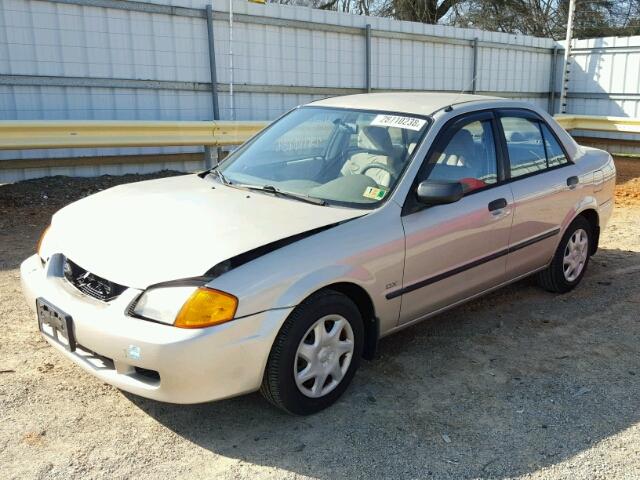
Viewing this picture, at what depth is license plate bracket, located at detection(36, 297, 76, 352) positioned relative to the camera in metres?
3.05

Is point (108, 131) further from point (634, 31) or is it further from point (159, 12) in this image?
point (634, 31)

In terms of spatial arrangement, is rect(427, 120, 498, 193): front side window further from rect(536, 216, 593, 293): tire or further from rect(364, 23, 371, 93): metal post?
rect(364, 23, 371, 93): metal post

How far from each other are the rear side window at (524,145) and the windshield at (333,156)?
2.89 ft

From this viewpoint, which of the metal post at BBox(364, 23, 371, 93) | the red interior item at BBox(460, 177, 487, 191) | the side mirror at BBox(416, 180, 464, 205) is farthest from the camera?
the metal post at BBox(364, 23, 371, 93)

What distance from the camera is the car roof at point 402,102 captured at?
421 cm

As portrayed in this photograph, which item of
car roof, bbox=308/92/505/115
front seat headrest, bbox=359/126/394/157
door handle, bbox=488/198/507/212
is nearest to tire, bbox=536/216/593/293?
door handle, bbox=488/198/507/212

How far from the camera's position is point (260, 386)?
121 inches

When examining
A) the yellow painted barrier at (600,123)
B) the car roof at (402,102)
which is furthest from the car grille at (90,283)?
the yellow painted barrier at (600,123)

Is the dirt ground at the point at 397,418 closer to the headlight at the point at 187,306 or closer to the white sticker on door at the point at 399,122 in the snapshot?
the headlight at the point at 187,306

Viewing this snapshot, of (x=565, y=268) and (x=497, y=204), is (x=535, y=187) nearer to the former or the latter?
(x=497, y=204)

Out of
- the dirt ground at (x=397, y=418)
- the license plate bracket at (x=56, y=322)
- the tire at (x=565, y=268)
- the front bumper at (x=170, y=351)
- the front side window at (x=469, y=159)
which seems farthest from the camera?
the tire at (x=565, y=268)

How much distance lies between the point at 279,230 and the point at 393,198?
79 centimetres

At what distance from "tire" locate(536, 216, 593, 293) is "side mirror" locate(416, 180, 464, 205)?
1.88m

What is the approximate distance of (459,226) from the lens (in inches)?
154
